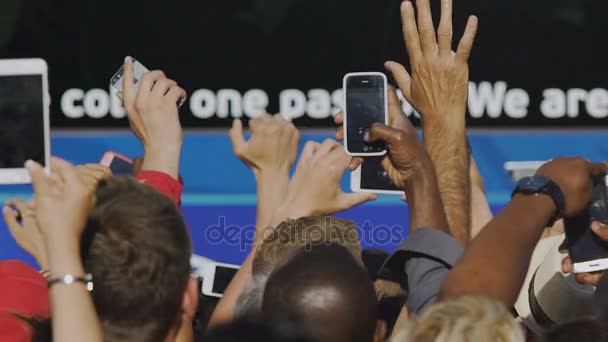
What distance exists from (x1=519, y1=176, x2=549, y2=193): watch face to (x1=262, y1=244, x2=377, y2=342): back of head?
13.2 inches

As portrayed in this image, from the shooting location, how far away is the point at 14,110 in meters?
2.67

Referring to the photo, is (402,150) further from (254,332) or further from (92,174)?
(254,332)

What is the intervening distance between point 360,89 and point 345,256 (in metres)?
0.85

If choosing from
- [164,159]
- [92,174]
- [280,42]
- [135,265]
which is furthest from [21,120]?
[280,42]

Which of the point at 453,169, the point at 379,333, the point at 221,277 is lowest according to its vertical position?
the point at 221,277

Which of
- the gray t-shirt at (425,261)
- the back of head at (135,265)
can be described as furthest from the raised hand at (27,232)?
the gray t-shirt at (425,261)

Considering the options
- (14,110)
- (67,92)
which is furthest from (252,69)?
(14,110)

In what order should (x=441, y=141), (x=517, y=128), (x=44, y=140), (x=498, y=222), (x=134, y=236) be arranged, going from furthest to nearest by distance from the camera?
1. (x=517, y=128)
2. (x=441, y=141)
3. (x=44, y=140)
4. (x=498, y=222)
5. (x=134, y=236)

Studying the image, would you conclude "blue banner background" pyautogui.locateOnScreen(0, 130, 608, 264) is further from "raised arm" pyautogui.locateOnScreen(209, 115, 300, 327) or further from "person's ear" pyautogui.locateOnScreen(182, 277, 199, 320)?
"person's ear" pyautogui.locateOnScreen(182, 277, 199, 320)

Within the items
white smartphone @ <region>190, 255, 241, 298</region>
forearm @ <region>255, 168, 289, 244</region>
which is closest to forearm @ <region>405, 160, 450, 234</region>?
forearm @ <region>255, 168, 289, 244</region>

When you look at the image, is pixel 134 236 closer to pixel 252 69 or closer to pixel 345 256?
pixel 345 256

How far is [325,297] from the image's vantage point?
94.7 inches

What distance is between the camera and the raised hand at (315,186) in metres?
3.17

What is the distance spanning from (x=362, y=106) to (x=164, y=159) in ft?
1.70
